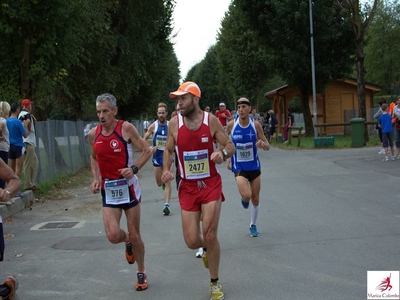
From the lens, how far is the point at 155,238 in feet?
27.5

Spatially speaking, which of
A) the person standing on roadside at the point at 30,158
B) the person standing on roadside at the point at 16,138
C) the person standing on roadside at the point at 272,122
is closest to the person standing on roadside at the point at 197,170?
the person standing on roadside at the point at 16,138

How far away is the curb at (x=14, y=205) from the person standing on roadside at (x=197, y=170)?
5.81 metres

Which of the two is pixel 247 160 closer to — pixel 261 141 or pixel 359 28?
pixel 261 141

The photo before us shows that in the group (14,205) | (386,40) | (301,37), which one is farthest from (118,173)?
(386,40)

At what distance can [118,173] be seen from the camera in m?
6.04

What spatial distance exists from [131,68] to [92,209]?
19110mm

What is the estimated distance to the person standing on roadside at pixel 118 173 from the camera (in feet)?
19.5

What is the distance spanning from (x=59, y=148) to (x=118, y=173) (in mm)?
11926

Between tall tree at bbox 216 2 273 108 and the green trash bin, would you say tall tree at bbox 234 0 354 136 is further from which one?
tall tree at bbox 216 2 273 108

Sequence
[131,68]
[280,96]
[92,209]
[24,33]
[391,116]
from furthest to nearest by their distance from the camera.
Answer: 1. [280,96]
2. [131,68]
3. [391,116]
4. [24,33]
5. [92,209]

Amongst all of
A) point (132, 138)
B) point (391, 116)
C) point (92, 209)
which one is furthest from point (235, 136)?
point (391, 116)

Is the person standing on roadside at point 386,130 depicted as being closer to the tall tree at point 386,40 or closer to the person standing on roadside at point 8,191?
the person standing on roadside at point 8,191

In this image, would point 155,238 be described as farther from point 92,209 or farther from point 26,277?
point 92,209

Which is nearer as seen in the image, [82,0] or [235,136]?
[235,136]
